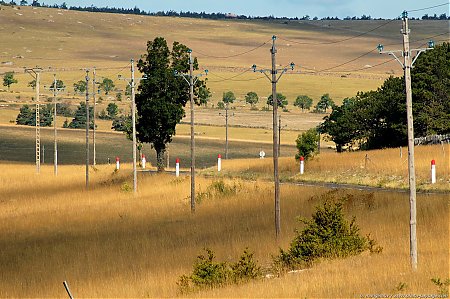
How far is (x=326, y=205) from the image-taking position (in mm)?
29688

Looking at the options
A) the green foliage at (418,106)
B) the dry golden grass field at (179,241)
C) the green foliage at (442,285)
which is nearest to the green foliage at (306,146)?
the dry golden grass field at (179,241)

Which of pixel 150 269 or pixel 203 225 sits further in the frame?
pixel 203 225

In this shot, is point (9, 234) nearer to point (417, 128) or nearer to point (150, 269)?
point (150, 269)

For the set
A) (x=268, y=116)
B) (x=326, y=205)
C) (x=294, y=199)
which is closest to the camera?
(x=326, y=205)

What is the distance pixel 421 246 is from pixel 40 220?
→ 2452 cm

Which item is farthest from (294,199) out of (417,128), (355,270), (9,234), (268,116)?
(268,116)

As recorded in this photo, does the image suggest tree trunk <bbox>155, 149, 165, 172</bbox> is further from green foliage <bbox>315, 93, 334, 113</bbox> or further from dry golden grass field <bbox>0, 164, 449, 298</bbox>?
green foliage <bbox>315, 93, 334, 113</bbox>

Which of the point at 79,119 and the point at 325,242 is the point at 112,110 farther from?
the point at 325,242

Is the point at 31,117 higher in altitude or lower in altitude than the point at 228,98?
lower

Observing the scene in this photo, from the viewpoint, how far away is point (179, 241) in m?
37.2

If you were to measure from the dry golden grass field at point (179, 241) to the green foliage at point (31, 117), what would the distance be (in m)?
87.8

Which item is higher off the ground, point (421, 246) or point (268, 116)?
point (268, 116)

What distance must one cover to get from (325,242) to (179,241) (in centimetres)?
939

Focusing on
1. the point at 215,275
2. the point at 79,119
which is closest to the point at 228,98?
the point at 79,119
